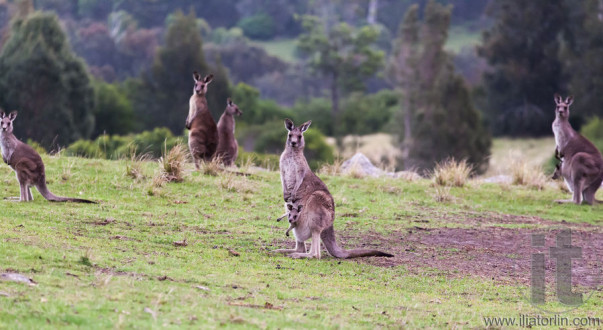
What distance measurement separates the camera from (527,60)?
180 ft

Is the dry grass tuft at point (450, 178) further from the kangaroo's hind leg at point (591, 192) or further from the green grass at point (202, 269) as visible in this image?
the kangaroo's hind leg at point (591, 192)

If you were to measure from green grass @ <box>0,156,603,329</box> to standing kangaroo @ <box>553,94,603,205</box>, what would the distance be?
1.34m

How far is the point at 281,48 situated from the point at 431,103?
49832mm

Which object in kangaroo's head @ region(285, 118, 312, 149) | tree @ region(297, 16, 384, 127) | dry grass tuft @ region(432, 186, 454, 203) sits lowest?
dry grass tuft @ region(432, 186, 454, 203)

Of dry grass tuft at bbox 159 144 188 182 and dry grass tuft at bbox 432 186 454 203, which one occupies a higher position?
dry grass tuft at bbox 159 144 188 182

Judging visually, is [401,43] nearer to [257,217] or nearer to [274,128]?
[274,128]

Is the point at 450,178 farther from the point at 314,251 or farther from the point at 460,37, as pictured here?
the point at 460,37

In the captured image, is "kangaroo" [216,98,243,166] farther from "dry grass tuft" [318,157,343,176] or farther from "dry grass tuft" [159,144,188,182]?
"dry grass tuft" [318,157,343,176]

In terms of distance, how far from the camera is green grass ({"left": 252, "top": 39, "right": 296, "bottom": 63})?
92312 millimetres

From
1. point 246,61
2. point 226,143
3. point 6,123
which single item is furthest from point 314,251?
point 246,61

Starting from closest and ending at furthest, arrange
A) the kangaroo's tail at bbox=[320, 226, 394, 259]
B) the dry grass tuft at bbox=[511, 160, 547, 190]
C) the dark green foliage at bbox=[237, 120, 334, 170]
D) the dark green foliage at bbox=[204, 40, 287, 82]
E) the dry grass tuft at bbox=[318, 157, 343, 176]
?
the kangaroo's tail at bbox=[320, 226, 394, 259] < the dry grass tuft at bbox=[318, 157, 343, 176] < the dry grass tuft at bbox=[511, 160, 547, 190] < the dark green foliage at bbox=[237, 120, 334, 170] < the dark green foliage at bbox=[204, 40, 287, 82]

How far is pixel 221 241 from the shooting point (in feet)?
32.7

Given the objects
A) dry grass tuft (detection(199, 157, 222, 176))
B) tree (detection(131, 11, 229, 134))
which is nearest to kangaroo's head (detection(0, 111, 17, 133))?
dry grass tuft (detection(199, 157, 222, 176))

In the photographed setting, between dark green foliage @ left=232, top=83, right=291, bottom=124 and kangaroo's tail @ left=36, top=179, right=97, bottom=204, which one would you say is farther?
dark green foliage @ left=232, top=83, right=291, bottom=124
